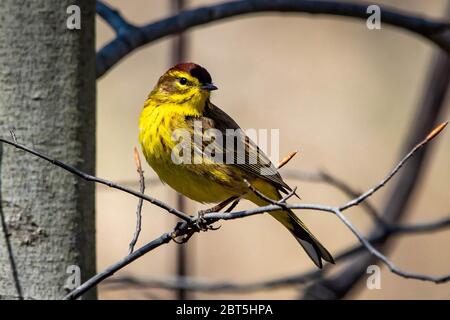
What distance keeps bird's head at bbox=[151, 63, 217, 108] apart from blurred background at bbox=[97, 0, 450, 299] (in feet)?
9.62

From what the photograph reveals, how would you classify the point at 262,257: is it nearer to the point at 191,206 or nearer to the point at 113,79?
the point at 191,206

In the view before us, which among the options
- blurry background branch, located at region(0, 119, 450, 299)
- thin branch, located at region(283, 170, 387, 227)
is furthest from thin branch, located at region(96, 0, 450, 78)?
blurry background branch, located at region(0, 119, 450, 299)

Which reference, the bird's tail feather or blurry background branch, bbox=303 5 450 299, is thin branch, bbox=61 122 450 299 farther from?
blurry background branch, bbox=303 5 450 299

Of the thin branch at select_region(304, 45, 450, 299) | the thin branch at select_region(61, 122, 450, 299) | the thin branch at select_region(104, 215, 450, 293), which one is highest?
the thin branch at select_region(304, 45, 450, 299)

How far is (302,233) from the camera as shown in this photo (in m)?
3.97

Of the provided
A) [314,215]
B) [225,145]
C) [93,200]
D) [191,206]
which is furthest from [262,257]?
[93,200]

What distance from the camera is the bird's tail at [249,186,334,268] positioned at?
361 cm

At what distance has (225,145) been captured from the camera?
13.1 ft

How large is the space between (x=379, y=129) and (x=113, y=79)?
2.58 meters

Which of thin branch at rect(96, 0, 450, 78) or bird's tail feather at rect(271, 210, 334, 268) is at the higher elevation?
thin branch at rect(96, 0, 450, 78)

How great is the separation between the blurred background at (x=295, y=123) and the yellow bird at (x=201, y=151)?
2894 millimetres

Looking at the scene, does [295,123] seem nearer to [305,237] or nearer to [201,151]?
[305,237]

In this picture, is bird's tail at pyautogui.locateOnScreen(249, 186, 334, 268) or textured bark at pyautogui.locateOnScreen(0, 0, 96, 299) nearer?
textured bark at pyautogui.locateOnScreen(0, 0, 96, 299)
